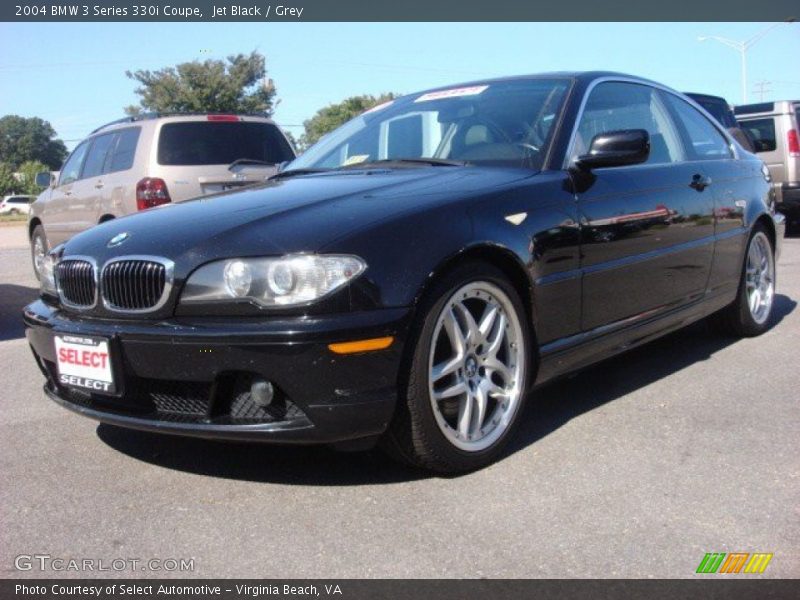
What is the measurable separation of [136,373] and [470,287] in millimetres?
1246

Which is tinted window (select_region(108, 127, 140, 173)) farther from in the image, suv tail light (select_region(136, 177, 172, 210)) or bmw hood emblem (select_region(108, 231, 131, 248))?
bmw hood emblem (select_region(108, 231, 131, 248))

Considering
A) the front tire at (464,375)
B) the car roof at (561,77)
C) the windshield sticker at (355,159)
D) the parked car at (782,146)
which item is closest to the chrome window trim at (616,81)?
the car roof at (561,77)

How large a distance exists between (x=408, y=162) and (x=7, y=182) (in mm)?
79038

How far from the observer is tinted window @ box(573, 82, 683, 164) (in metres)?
4.21

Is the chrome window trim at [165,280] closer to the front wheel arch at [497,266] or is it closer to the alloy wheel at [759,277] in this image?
the front wheel arch at [497,266]

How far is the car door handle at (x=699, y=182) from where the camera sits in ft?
15.6

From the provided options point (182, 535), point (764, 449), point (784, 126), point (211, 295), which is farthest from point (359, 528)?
point (784, 126)

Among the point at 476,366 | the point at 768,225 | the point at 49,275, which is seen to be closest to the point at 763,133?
the point at 768,225

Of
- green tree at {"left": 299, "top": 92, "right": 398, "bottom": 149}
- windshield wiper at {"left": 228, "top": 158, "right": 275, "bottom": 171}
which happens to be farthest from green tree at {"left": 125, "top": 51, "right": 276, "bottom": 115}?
windshield wiper at {"left": 228, "top": 158, "right": 275, "bottom": 171}

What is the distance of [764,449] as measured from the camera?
11.6 feet

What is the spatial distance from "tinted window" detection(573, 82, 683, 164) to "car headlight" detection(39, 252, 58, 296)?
7.74 ft

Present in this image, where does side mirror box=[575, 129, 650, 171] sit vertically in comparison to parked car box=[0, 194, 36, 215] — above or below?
above

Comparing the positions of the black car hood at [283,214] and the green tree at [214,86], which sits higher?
the green tree at [214,86]

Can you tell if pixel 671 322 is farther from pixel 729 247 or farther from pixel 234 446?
pixel 234 446
